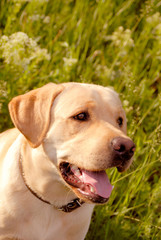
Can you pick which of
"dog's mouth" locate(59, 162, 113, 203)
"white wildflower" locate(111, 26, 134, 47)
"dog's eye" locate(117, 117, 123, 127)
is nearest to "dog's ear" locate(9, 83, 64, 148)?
"dog's mouth" locate(59, 162, 113, 203)

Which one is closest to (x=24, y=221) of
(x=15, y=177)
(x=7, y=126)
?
(x=15, y=177)

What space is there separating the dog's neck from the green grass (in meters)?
0.64

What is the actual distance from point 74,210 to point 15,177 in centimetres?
47

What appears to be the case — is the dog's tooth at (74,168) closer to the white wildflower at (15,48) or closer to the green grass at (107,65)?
the green grass at (107,65)

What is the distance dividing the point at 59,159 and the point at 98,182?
0.28 metres

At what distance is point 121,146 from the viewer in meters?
2.15

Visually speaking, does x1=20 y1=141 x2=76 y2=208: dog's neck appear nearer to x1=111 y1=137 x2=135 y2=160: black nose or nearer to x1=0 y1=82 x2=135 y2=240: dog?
x1=0 y1=82 x2=135 y2=240: dog

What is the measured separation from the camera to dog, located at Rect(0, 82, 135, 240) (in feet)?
7.44

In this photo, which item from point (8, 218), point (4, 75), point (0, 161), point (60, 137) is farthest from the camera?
point (4, 75)

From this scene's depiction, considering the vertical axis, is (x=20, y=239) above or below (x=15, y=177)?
below

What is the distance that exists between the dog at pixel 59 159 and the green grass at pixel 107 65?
64 cm

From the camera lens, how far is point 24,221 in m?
2.53

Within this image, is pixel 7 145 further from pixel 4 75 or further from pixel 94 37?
pixel 94 37

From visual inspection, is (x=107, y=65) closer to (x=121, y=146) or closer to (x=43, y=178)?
(x=43, y=178)
